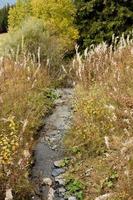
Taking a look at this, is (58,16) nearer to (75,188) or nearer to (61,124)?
(61,124)

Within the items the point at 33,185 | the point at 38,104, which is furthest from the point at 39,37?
the point at 33,185

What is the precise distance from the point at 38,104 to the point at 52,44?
441 cm

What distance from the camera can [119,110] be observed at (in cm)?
739

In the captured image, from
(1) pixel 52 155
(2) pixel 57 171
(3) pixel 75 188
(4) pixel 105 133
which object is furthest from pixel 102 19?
(3) pixel 75 188

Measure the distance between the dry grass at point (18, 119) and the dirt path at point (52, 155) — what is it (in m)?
0.18

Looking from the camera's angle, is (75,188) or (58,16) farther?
(58,16)

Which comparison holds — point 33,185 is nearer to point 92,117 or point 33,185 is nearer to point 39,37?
point 92,117

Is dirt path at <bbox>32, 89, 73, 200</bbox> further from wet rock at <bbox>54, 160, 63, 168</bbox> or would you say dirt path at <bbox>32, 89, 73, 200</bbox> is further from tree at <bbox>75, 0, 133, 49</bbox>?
tree at <bbox>75, 0, 133, 49</bbox>

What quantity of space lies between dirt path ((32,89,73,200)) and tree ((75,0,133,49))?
5.95 meters

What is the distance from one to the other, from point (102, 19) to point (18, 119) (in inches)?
349

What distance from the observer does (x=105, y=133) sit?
7.21 m

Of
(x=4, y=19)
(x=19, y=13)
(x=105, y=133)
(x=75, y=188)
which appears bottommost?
(x=4, y=19)

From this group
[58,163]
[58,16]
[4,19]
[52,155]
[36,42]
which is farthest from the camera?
[4,19]

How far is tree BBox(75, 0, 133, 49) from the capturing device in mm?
15617
